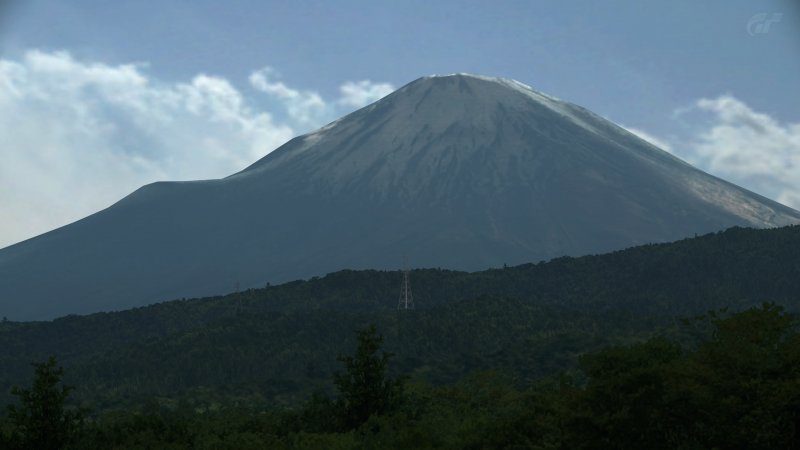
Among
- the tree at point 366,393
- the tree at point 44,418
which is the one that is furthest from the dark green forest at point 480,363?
the tree at point 44,418

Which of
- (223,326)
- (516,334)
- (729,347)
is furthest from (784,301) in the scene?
(729,347)

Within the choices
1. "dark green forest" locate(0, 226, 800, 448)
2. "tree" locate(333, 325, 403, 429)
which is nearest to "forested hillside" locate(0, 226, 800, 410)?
"dark green forest" locate(0, 226, 800, 448)

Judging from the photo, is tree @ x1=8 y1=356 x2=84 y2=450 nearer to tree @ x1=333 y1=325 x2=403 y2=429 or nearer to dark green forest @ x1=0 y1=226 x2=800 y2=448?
dark green forest @ x1=0 y1=226 x2=800 y2=448

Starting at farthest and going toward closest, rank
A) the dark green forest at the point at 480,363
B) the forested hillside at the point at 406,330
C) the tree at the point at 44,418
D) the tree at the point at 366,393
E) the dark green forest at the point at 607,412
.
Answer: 1. the forested hillside at the point at 406,330
2. the tree at the point at 366,393
3. the tree at the point at 44,418
4. the dark green forest at the point at 480,363
5. the dark green forest at the point at 607,412

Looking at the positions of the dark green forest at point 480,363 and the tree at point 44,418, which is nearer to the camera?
the dark green forest at point 480,363

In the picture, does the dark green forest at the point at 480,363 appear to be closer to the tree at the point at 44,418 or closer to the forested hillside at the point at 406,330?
the forested hillside at the point at 406,330
